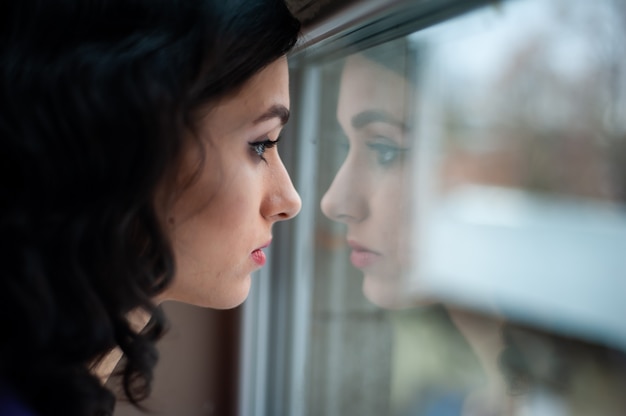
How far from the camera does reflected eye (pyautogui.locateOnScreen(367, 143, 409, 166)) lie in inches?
32.3

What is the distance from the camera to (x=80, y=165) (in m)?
0.45

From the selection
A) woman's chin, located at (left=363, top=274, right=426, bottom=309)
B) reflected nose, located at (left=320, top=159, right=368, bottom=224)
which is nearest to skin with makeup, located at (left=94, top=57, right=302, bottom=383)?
reflected nose, located at (left=320, top=159, right=368, bottom=224)

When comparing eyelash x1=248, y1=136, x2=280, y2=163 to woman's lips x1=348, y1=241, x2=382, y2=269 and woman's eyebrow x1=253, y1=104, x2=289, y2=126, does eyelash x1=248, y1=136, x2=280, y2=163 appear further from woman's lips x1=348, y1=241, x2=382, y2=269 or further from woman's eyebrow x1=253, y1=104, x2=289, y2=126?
woman's lips x1=348, y1=241, x2=382, y2=269

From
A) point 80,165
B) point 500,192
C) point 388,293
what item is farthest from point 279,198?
point 500,192

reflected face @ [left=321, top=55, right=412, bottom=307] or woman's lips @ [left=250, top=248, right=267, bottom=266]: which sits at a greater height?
reflected face @ [left=321, top=55, right=412, bottom=307]

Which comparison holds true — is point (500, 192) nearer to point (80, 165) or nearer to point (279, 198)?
point (279, 198)

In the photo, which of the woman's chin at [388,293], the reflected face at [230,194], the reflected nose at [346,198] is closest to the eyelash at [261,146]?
the reflected face at [230,194]

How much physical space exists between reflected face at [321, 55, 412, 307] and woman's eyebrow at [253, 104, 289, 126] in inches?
9.2

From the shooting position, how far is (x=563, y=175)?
0.94 m

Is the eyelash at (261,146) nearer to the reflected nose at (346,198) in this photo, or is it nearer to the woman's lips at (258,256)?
the woman's lips at (258,256)

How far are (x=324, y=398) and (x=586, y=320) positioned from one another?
1.72ft

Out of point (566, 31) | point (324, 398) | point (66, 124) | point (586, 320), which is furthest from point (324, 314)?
point (66, 124)

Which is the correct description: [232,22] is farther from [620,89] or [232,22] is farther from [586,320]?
[586,320]

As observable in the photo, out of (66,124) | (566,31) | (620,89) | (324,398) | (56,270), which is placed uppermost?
(566,31)
